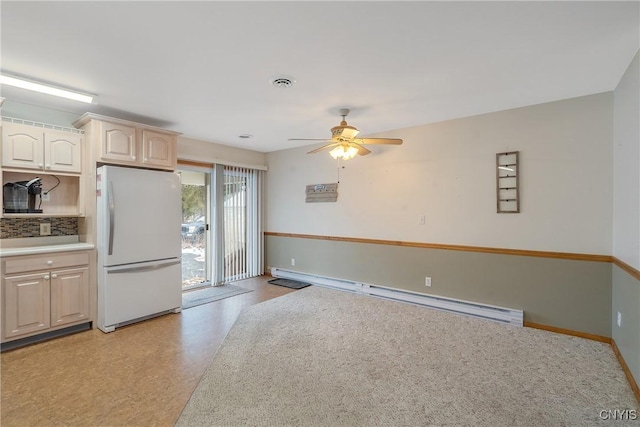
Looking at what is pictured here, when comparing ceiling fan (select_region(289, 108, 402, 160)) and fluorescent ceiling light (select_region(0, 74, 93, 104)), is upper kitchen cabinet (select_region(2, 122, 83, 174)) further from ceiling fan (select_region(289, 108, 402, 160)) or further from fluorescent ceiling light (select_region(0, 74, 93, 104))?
ceiling fan (select_region(289, 108, 402, 160))

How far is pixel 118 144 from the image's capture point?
11.4 feet

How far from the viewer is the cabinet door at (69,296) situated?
312cm

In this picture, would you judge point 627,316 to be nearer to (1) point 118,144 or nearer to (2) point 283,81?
(2) point 283,81

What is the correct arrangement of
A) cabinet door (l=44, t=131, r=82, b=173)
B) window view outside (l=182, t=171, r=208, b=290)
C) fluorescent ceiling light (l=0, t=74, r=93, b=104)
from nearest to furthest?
fluorescent ceiling light (l=0, t=74, r=93, b=104) < cabinet door (l=44, t=131, r=82, b=173) < window view outside (l=182, t=171, r=208, b=290)

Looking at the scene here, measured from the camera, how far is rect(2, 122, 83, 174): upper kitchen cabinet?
2990mm

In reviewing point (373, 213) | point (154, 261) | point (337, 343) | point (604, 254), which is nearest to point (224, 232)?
point (154, 261)

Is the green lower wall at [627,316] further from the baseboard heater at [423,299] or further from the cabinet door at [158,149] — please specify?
the cabinet door at [158,149]

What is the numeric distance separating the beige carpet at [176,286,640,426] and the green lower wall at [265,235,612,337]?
0.90ft

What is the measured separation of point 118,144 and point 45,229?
4.10 feet

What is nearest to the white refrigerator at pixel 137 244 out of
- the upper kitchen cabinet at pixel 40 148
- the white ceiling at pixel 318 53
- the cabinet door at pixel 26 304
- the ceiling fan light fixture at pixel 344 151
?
the upper kitchen cabinet at pixel 40 148

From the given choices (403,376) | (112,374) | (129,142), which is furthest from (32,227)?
(403,376)

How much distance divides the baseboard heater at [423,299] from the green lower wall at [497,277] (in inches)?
2.7

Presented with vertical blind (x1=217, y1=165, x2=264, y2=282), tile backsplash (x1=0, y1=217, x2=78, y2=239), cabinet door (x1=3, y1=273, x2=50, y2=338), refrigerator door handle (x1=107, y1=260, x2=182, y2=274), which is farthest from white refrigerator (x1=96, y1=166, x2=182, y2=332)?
vertical blind (x1=217, y1=165, x2=264, y2=282)

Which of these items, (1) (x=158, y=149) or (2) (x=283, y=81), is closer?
(2) (x=283, y=81)
